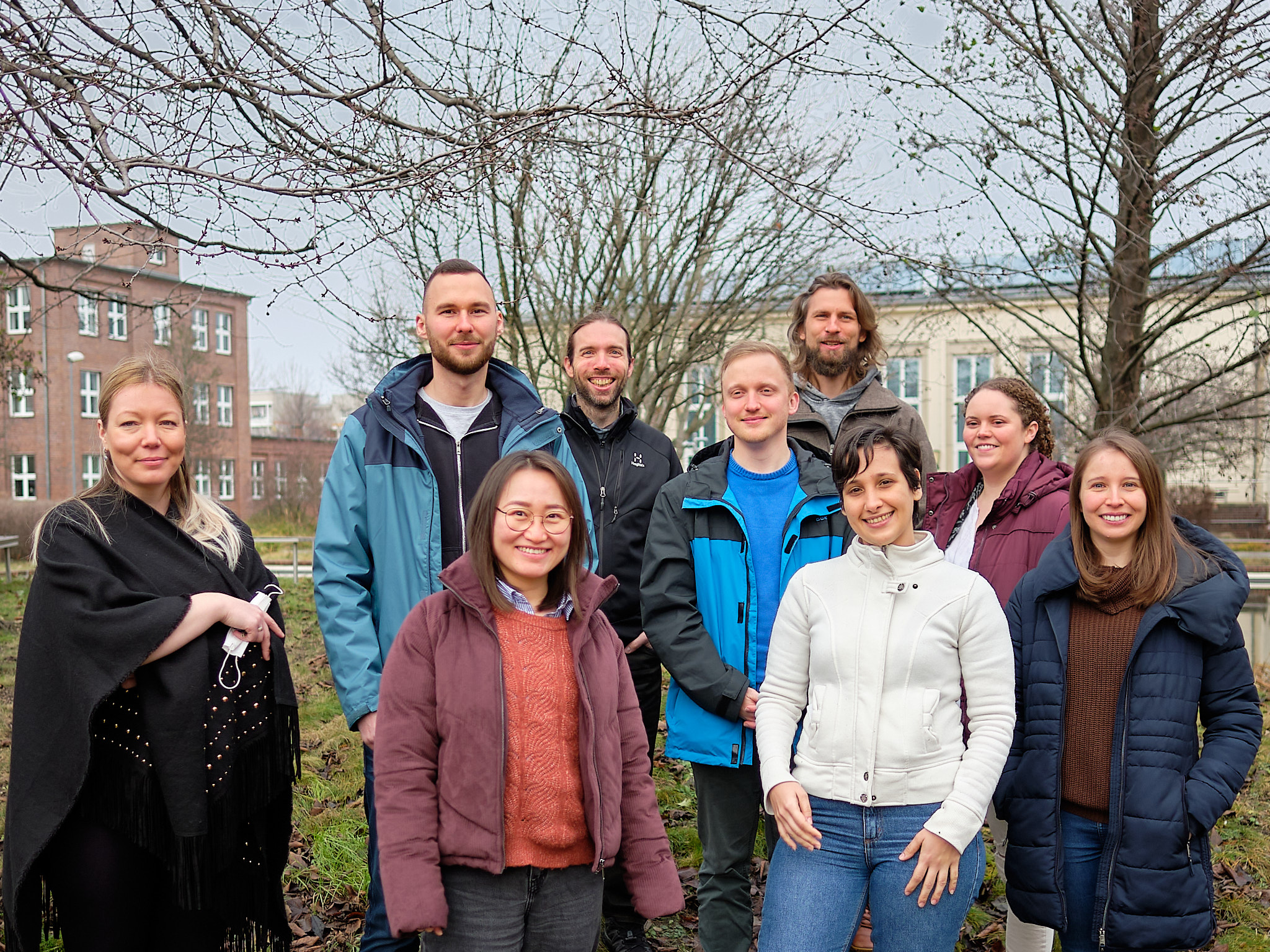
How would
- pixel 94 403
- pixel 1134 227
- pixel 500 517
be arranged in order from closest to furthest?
pixel 500 517, pixel 1134 227, pixel 94 403

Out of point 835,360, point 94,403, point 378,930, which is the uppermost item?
point 94,403

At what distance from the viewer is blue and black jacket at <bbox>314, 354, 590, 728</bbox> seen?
311 centimetres

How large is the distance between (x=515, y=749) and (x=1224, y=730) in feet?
6.36

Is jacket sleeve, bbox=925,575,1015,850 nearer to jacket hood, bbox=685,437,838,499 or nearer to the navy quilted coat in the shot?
the navy quilted coat

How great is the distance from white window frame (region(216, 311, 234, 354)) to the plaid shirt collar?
140 ft

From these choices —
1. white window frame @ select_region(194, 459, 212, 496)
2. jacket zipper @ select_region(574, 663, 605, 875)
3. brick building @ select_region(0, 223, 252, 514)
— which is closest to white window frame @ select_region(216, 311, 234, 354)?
brick building @ select_region(0, 223, 252, 514)

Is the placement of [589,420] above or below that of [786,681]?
above

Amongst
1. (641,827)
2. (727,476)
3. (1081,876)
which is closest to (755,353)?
(727,476)

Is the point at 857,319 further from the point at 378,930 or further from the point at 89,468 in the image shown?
the point at 89,468

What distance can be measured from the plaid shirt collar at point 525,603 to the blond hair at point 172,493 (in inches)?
36.5

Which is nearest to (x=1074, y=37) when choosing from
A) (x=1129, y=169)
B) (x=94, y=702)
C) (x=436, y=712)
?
(x=1129, y=169)

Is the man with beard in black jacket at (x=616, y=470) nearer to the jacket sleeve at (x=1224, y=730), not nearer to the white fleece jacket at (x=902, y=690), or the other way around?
the white fleece jacket at (x=902, y=690)

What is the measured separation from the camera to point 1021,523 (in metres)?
3.57

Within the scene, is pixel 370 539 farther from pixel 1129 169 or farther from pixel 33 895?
pixel 1129 169
